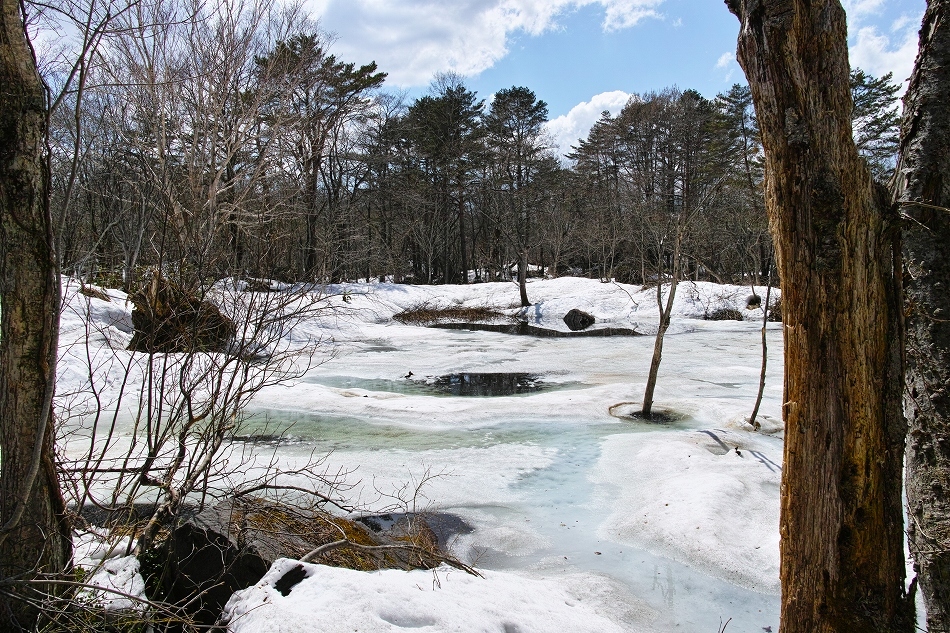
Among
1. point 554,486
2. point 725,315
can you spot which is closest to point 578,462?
point 554,486

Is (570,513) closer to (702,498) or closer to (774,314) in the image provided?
(702,498)

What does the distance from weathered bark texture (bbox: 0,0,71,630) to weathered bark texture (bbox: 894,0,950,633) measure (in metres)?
4.16

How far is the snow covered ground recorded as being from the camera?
11.9ft

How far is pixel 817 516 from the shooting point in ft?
8.54

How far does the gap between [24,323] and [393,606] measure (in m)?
2.37

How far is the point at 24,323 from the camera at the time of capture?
2.61 metres

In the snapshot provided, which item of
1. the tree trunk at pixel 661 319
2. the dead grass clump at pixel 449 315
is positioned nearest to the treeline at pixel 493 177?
the dead grass clump at pixel 449 315

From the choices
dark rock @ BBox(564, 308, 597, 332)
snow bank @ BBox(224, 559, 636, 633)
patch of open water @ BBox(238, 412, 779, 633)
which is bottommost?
patch of open water @ BBox(238, 412, 779, 633)

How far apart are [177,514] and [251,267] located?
7.73 feet

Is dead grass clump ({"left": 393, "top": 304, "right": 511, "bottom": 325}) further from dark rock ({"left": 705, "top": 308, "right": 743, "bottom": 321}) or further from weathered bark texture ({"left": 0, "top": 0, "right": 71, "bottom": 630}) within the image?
weathered bark texture ({"left": 0, "top": 0, "right": 71, "bottom": 630})

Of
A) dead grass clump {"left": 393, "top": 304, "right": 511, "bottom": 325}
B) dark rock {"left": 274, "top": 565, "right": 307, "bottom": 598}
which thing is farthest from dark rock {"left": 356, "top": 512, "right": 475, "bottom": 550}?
dead grass clump {"left": 393, "top": 304, "right": 511, "bottom": 325}

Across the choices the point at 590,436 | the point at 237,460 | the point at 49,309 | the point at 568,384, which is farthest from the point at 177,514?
the point at 568,384

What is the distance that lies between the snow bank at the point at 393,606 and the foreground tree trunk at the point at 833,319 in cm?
169

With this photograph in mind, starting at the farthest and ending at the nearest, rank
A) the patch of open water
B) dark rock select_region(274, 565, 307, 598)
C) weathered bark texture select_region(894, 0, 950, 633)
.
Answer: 1. the patch of open water
2. dark rock select_region(274, 565, 307, 598)
3. weathered bark texture select_region(894, 0, 950, 633)
